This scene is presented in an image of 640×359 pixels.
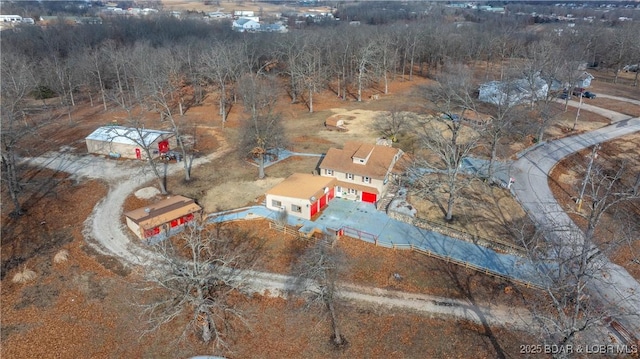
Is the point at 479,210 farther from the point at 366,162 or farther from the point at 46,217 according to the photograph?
the point at 46,217

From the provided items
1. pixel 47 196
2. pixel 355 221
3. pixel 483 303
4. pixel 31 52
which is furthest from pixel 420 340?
pixel 31 52

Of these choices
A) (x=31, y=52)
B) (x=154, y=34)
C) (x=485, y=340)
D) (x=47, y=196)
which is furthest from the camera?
(x=154, y=34)

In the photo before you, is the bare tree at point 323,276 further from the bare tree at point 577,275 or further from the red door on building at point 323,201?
the bare tree at point 577,275

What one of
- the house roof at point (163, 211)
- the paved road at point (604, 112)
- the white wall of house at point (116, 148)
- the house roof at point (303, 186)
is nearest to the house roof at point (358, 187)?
the house roof at point (303, 186)

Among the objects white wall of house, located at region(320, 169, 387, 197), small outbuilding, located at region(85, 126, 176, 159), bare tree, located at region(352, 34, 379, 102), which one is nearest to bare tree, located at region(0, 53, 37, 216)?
small outbuilding, located at region(85, 126, 176, 159)

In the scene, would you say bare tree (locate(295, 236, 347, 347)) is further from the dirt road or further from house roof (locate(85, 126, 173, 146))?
house roof (locate(85, 126, 173, 146))

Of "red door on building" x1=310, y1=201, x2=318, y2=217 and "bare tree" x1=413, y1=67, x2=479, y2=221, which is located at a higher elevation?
"bare tree" x1=413, y1=67, x2=479, y2=221

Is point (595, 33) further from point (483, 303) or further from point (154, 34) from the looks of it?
point (154, 34)
